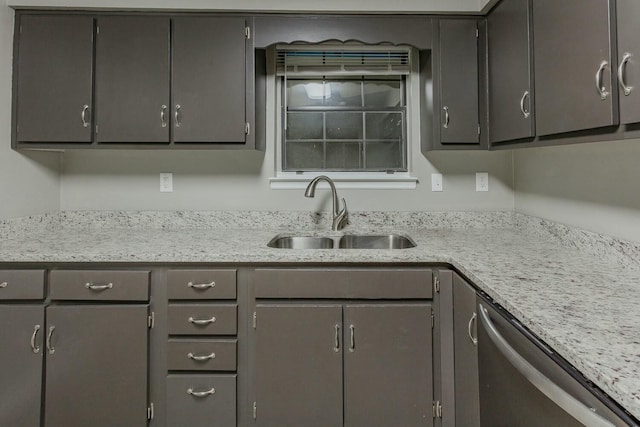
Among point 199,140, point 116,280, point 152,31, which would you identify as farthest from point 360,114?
point 116,280

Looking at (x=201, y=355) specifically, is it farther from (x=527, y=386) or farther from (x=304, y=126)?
(x=304, y=126)

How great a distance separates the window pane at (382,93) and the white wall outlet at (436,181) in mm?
499

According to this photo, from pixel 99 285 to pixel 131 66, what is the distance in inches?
44.2

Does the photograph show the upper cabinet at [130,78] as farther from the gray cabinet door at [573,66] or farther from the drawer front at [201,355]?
the gray cabinet door at [573,66]

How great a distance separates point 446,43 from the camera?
2.10 metres

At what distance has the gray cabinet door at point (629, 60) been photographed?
1062 millimetres

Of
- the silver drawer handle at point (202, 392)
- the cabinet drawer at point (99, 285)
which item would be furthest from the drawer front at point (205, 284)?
the silver drawer handle at point (202, 392)

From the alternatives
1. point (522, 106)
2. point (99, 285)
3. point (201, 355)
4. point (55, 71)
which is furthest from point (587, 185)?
point (55, 71)

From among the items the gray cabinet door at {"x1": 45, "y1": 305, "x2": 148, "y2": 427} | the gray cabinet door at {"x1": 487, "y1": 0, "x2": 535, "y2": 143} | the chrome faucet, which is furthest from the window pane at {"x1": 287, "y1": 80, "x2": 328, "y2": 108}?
the gray cabinet door at {"x1": 45, "y1": 305, "x2": 148, "y2": 427}

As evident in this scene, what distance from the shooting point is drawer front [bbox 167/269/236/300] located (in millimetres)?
1646

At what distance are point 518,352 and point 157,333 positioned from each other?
135 centimetres

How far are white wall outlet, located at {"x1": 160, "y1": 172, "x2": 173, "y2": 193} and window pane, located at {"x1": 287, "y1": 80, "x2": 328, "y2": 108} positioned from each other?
2.77ft

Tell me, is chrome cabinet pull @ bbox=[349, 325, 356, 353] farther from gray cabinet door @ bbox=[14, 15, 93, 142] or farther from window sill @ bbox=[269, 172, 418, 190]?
gray cabinet door @ bbox=[14, 15, 93, 142]

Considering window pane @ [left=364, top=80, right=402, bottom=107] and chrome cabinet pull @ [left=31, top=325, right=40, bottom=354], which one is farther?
window pane @ [left=364, top=80, right=402, bottom=107]
